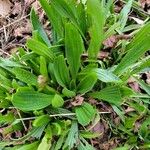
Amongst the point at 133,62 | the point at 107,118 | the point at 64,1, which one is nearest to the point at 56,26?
the point at 64,1

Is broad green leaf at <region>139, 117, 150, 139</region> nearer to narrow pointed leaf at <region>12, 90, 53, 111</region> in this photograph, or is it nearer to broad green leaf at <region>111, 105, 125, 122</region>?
broad green leaf at <region>111, 105, 125, 122</region>

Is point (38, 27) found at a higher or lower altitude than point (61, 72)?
higher

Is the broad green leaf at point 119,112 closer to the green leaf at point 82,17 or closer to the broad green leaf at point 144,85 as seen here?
the broad green leaf at point 144,85

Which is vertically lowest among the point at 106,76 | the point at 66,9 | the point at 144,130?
the point at 144,130

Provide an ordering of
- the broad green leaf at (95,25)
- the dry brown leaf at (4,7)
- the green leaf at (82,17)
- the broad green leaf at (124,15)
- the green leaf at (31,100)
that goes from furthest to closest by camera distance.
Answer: the dry brown leaf at (4,7) → the broad green leaf at (124,15) → the green leaf at (82,17) → the green leaf at (31,100) → the broad green leaf at (95,25)

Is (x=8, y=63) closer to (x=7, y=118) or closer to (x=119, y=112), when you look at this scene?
(x=7, y=118)

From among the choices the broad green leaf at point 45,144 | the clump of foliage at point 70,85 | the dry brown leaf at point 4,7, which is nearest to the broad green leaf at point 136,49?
the clump of foliage at point 70,85

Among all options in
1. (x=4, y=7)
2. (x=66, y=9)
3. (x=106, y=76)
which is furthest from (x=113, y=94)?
(x=4, y=7)
